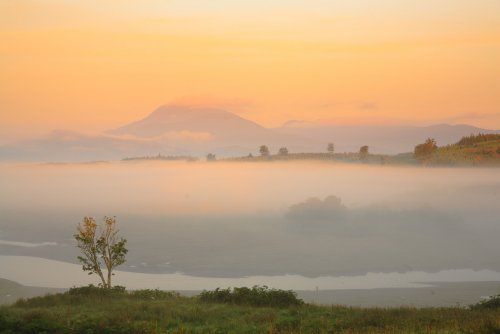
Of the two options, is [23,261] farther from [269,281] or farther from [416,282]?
[416,282]

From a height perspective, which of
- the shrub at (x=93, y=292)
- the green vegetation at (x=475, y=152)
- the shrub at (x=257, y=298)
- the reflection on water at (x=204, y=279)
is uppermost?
the green vegetation at (x=475, y=152)

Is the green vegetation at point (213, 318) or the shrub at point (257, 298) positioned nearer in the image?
the green vegetation at point (213, 318)

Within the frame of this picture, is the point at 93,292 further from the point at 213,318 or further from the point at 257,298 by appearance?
the point at 213,318

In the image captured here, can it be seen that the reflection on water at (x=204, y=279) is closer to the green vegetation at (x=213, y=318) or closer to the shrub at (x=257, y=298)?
the shrub at (x=257, y=298)

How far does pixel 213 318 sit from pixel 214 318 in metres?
0.07

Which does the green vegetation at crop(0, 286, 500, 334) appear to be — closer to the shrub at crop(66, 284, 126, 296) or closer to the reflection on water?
the shrub at crop(66, 284, 126, 296)

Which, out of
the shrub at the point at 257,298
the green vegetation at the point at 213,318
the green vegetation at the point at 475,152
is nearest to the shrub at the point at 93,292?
the green vegetation at the point at 213,318

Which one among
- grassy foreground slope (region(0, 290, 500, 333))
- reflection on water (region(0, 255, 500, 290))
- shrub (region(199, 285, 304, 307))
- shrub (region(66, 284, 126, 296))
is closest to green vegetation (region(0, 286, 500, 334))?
grassy foreground slope (region(0, 290, 500, 333))

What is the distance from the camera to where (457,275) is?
165750mm

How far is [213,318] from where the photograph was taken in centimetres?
3675

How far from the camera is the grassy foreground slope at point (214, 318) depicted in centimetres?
2819

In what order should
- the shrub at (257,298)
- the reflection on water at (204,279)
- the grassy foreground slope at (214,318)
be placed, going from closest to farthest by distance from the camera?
the grassy foreground slope at (214,318) < the shrub at (257,298) < the reflection on water at (204,279)

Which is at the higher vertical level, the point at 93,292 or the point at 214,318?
the point at 93,292

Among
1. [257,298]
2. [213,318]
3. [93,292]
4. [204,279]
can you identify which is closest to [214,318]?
[213,318]
